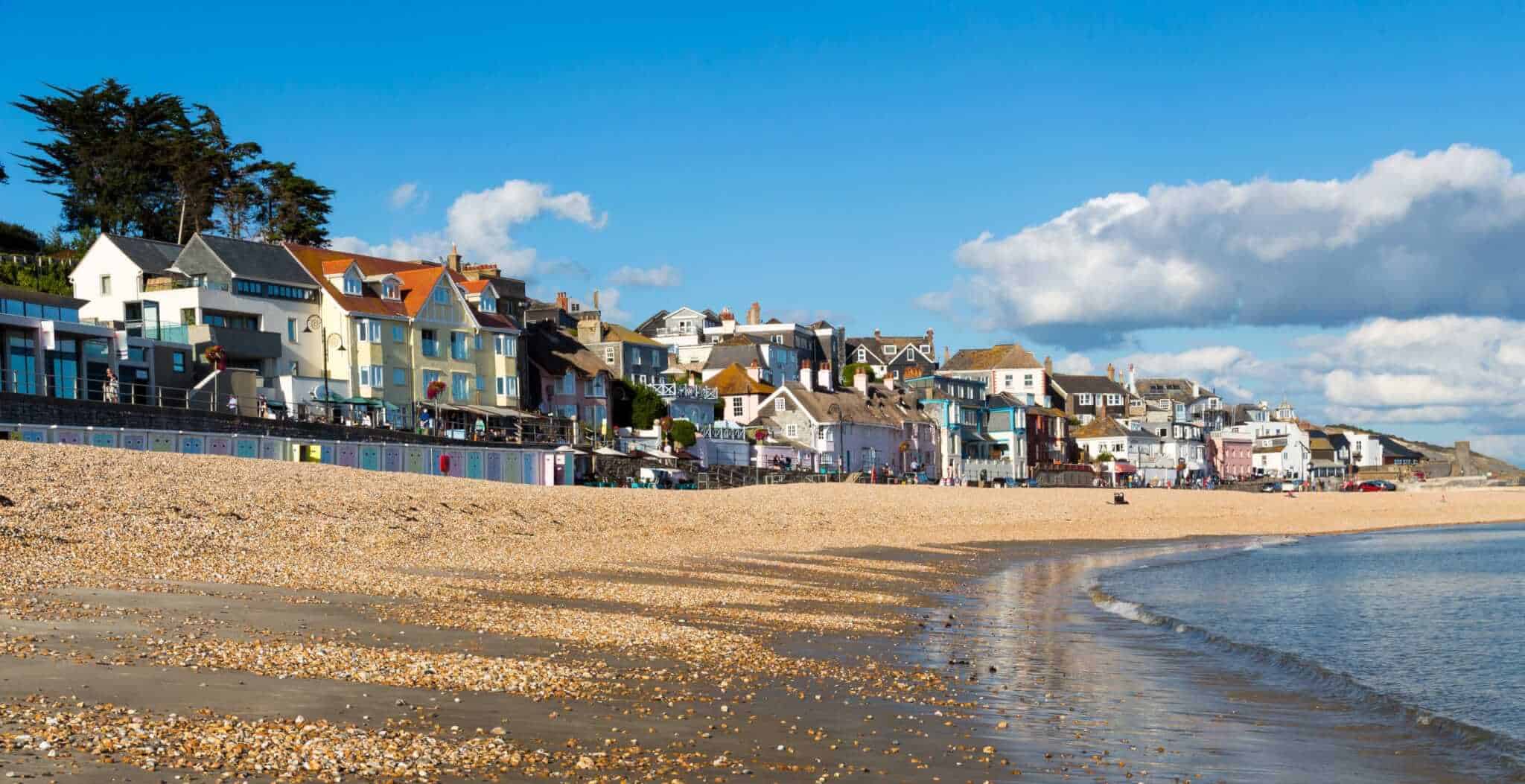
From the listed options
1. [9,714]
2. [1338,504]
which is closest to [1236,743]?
[9,714]

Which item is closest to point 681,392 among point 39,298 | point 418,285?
point 418,285

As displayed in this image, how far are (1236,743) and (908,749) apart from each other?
3681 mm

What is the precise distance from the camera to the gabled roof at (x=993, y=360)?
15188cm

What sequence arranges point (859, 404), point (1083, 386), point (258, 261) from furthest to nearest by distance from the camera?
point (1083, 386) → point (859, 404) → point (258, 261)

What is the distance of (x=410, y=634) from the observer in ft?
52.5

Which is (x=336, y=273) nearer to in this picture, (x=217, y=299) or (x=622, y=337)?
(x=217, y=299)

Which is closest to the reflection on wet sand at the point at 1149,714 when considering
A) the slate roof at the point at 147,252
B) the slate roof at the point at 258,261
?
the slate roof at the point at 258,261

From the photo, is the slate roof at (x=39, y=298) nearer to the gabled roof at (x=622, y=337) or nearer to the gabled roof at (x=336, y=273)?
the gabled roof at (x=336, y=273)

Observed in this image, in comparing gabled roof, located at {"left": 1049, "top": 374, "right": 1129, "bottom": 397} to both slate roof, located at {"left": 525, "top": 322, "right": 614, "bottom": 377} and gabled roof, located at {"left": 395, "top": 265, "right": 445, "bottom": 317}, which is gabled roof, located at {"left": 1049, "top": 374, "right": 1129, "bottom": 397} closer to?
slate roof, located at {"left": 525, "top": 322, "right": 614, "bottom": 377}

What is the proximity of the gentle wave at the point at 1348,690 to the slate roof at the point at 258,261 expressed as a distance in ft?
180

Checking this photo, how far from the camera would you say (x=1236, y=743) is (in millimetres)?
12867

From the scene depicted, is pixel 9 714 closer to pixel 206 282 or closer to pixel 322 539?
pixel 322 539

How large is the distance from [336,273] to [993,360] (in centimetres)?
9580

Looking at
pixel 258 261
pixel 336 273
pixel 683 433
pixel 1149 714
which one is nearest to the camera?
pixel 1149 714
